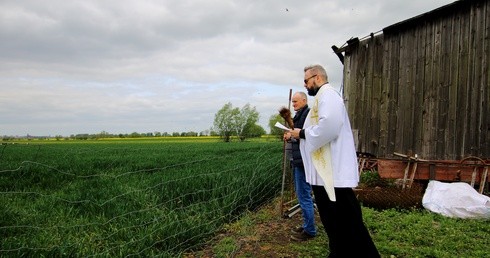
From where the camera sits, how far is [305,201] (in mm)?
4832

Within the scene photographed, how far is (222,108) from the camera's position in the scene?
6431 cm

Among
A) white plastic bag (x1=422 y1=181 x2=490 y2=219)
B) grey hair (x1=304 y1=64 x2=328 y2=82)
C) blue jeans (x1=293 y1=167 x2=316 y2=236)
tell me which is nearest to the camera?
grey hair (x1=304 y1=64 x2=328 y2=82)

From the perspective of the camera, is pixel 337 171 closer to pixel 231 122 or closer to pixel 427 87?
pixel 427 87

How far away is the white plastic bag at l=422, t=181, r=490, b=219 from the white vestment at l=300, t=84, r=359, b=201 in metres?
3.32

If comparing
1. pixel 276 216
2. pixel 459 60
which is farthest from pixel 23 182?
pixel 459 60

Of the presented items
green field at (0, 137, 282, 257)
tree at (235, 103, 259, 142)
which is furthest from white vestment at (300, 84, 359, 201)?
tree at (235, 103, 259, 142)

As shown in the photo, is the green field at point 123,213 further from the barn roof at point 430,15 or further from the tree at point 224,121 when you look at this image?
the tree at point 224,121

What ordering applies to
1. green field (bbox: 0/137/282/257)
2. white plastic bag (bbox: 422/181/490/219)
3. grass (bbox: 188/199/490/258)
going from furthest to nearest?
white plastic bag (bbox: 422/181/490/219), grass (bbox: 188/199/490/258), green field (bbox: 0/137/282/257)

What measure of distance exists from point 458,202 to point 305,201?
9.16ft

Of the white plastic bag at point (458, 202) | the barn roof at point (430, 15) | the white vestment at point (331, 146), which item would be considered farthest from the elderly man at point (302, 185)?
the barn roof at point (430, 15)

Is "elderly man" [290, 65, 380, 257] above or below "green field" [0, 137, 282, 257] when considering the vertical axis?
above

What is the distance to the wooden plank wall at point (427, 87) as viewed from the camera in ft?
25.5

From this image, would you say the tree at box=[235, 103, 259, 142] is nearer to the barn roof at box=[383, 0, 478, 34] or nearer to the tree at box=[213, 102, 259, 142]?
the tree at box=[213, 102, 259, 142]

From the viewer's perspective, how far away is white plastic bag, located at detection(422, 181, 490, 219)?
5676mm
